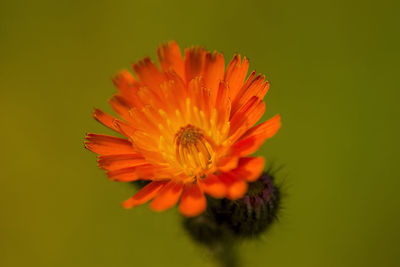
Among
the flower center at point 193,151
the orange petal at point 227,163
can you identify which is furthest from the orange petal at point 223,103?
the orange petal at point 227,163

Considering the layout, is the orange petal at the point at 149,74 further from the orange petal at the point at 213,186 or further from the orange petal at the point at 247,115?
the orange petal at the point at 213,186

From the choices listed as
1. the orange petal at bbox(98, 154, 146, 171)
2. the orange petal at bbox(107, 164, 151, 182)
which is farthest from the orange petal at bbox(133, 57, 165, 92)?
the orange petal at bbox(107, 164, 151, 182)

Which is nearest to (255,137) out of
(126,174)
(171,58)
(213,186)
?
(213,186)

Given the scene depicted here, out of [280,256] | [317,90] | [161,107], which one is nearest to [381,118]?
[317,90]

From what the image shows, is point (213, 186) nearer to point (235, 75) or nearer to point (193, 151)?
point (193, 151)

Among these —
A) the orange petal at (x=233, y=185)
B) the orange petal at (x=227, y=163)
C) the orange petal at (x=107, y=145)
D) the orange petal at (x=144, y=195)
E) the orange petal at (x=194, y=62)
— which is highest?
the orange petal at (x=194, y=62)

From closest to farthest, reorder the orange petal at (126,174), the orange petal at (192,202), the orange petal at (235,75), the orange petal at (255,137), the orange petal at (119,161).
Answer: the orange petal at (192,202) < the orange petal at (255,137) < the orange petal at (126,174) < the orange petal at (119,161) < the orange petal at (235,75)

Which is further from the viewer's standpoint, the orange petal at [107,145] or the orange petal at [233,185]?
the orange petal at [107,145]
